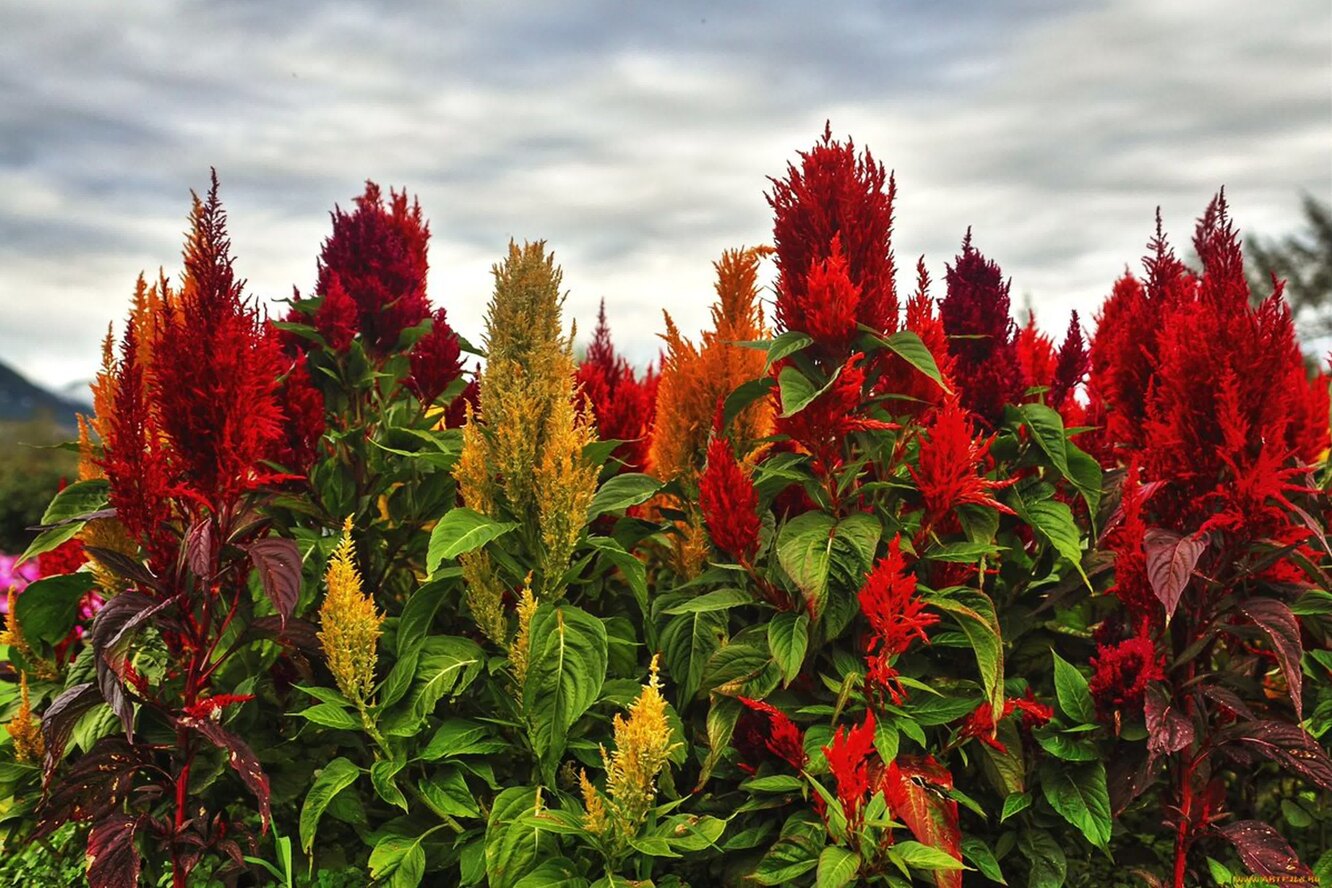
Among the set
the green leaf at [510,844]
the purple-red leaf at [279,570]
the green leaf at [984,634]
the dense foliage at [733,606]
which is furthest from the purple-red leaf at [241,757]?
the green leaf at [984,634]

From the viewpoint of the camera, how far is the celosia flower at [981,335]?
10.4ft

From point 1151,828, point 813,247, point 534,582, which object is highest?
point 813,247

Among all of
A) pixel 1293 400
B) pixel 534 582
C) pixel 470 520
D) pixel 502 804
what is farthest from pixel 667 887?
pixel 1293 400

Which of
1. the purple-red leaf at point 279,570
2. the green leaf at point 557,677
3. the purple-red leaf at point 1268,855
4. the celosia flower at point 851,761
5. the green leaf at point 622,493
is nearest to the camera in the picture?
the celosia flower at point 851,761

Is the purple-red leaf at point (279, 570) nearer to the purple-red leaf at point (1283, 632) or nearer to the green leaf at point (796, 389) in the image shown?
the green leaf at point (796, 389)

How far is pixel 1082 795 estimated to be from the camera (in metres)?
2.96

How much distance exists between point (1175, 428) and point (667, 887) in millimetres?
1856

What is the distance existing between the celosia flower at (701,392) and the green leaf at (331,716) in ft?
3.71

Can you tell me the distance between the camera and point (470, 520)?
281 centimetres

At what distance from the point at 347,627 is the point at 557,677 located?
0.57 m

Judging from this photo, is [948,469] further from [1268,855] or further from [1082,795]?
[1268,855]

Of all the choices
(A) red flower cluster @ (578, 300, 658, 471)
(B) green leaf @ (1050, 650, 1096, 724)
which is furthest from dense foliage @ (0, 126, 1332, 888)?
(A) red flower cluster @ (578, 300, 658, 471)

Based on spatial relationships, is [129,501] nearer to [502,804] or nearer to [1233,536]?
[502,804]

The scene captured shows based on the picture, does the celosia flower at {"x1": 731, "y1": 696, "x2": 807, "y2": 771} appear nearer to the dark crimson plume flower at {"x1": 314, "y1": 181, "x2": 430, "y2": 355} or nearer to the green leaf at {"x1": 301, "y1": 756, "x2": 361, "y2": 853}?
the green leaf at {"x1": 301, "y1": 756, "x2": 361, "y2": 853}
